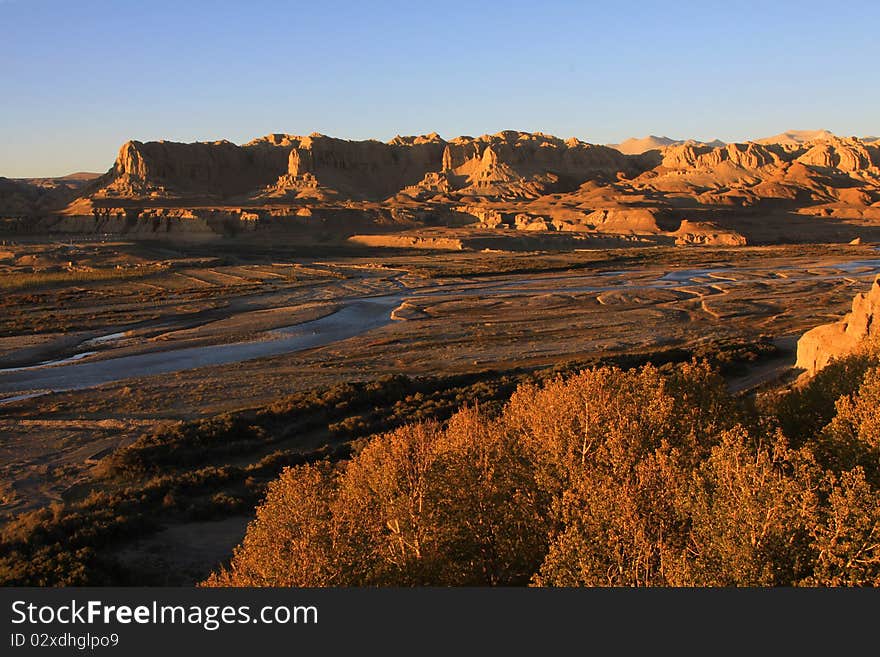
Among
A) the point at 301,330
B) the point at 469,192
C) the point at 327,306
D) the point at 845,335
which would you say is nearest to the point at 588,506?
the point at 845,335

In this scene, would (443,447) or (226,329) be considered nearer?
(443,447)

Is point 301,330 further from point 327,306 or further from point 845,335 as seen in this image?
point 845,335

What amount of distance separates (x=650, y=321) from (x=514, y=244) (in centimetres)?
5848

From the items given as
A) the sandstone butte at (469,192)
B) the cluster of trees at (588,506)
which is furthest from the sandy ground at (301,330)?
the sandstone butte at (469,192)

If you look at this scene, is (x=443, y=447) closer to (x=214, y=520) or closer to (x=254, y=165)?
(x=214, y=520)

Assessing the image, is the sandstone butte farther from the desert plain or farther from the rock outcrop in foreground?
the rock outcrop in foreground

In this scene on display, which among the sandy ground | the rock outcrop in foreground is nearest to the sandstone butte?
the sandy ground

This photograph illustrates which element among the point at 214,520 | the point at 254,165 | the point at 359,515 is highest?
→ the point at 254,165

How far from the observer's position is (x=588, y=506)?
11797 mm

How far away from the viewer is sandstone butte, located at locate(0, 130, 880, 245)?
118000 millimetres

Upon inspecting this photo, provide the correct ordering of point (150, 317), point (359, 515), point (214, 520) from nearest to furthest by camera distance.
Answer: point (359, 515) → point (214, 520) → point (150, 317)

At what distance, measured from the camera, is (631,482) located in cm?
1252

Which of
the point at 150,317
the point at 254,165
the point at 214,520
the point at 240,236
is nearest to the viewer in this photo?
the point at 214,520

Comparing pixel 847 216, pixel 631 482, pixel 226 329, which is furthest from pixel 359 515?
pixel 847 216
